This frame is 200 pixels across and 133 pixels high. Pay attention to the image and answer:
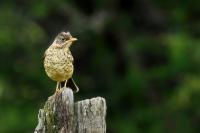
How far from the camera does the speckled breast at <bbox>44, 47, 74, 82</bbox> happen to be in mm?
6664

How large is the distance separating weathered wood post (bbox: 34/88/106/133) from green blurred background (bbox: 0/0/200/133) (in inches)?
281

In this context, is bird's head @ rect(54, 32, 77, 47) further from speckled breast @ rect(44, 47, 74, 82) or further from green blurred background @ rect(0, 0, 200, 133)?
green blurred background @ rect(0, 0, 200, 133)

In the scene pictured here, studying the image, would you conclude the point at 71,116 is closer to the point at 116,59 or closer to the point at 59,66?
the point at 59,66

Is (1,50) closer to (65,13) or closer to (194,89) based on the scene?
(65,13)

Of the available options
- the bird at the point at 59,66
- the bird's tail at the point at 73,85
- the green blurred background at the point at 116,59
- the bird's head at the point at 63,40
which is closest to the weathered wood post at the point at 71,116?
the bird at the point at 59,66

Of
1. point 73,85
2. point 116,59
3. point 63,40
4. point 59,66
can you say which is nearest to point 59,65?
point 59,66

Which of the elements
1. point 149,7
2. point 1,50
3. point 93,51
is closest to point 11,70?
point 1,50

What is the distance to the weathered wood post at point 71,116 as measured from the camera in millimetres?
6258

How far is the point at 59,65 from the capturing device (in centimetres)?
670

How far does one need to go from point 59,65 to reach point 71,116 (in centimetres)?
55

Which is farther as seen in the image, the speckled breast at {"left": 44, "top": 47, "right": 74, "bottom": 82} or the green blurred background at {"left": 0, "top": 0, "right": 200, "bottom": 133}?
the green blurred background at {"left": 0, "top": 0, "right": 200, "bottom": 133}

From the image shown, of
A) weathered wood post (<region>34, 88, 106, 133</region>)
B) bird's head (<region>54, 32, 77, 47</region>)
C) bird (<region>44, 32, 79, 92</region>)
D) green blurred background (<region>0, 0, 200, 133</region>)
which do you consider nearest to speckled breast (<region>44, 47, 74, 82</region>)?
bird (<region>44, 32, 79, 92</region>)

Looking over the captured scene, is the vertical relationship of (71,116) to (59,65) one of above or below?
below

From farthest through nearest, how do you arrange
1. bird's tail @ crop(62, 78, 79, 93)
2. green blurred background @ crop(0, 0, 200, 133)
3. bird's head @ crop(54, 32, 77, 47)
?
green blurred background @ crop(0, 0, 200, 133)
bird's head @ crop(54, 32, 77, 47)
bird's tail @ crop(62, 78, 79, 93)
